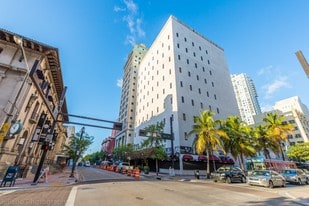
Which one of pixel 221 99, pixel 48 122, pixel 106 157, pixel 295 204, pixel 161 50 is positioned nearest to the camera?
pixel 295 204

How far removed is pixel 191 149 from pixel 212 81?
24996 mm

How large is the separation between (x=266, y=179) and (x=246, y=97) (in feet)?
489

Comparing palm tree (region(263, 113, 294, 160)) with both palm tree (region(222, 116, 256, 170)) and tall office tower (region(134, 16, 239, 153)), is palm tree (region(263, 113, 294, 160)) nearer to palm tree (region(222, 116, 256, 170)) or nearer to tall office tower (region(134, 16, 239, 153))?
palm tree (region(222, 116, 256, 170))

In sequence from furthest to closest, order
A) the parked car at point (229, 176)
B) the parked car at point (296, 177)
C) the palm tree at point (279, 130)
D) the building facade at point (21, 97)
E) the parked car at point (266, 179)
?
the palm tree at point (279, 130) < the parked car at point (296, 177) < the parked car at point (229, 176) < the building facade at point (21, 97) < the parked car at point (266, 179)

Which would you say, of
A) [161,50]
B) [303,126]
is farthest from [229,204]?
[303,126]

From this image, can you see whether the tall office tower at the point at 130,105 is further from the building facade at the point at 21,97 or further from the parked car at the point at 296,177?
the parked car at the point at 296,177

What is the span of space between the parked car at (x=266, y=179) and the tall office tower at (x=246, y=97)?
137539mm

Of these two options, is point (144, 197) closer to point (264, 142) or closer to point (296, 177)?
point (296, 177)

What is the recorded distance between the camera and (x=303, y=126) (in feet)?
241

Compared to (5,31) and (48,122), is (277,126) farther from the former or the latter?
(5,31)

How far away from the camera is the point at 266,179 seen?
15.6 meters

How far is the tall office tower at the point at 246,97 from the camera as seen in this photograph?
140750mm

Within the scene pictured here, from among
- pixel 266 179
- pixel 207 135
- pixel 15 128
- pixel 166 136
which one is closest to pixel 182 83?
pixel 207 135

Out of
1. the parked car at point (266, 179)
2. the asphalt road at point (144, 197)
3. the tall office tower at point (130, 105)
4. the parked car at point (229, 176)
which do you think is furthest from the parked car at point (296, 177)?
the tall office tower at point (130, 105)
